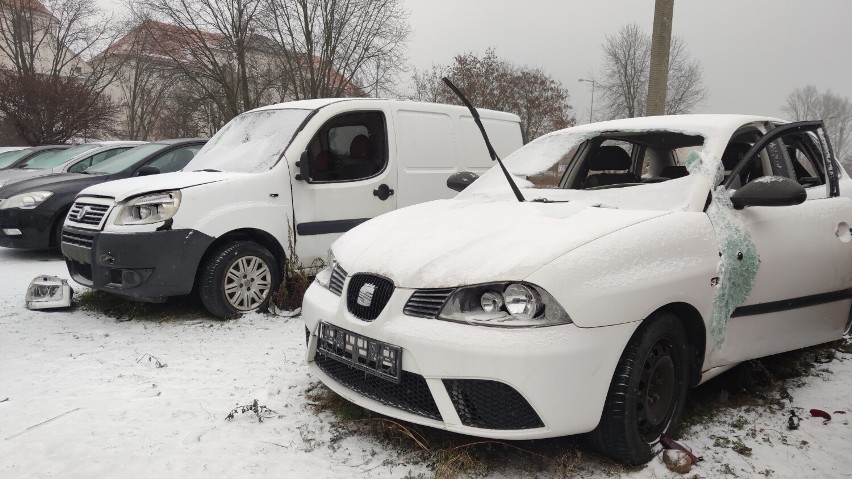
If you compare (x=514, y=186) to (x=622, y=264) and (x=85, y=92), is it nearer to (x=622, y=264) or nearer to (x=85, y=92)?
(x=622, y=264)

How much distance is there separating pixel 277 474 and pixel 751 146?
303 centimetres

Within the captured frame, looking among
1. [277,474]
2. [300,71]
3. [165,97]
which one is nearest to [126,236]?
[277,474]

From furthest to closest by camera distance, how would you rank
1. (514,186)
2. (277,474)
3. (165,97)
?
(165,97), (514,186), (277,474)

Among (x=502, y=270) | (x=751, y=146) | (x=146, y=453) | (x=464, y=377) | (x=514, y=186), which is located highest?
(x=751, y=146)

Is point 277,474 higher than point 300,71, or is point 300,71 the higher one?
point 300,71

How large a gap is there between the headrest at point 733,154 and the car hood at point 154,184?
368cm

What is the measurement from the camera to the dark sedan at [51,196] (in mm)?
7734

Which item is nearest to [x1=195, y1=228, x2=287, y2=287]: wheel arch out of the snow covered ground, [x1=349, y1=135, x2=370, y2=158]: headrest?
the snow covered ground

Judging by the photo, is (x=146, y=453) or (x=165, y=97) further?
(x=165, y=97)

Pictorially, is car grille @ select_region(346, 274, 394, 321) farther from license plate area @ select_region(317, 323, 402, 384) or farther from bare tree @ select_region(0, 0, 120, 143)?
bare tree @ select_region(0, 0, 120, 143)

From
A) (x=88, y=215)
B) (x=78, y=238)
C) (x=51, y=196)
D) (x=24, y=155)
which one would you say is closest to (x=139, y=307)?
(x=78, y=238)

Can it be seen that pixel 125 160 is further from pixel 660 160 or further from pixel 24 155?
pixel 24 155

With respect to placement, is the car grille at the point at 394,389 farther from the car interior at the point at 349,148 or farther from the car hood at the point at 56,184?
the car hood at the point at 56,184

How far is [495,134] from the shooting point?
723cm
